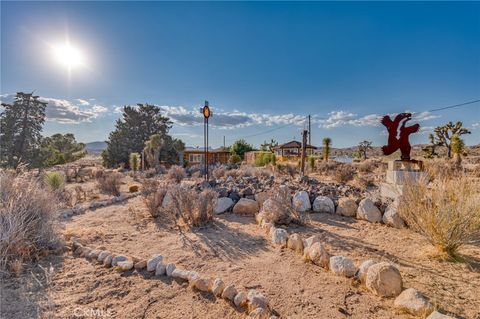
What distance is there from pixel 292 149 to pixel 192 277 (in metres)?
27.0

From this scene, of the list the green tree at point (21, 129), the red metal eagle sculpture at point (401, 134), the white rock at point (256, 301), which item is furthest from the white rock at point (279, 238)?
the green tree at point (21, 129)

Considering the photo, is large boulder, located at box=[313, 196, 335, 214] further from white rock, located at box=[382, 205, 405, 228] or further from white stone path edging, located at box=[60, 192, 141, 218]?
white stone path edging, located at box=[60, 192, 141, 218]

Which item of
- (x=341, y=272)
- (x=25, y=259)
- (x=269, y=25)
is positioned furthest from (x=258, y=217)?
(x=269, y=25)

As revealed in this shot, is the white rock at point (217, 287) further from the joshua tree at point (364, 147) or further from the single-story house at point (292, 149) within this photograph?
the joshua tree at point (364, 147)

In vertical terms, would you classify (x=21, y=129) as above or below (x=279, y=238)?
above

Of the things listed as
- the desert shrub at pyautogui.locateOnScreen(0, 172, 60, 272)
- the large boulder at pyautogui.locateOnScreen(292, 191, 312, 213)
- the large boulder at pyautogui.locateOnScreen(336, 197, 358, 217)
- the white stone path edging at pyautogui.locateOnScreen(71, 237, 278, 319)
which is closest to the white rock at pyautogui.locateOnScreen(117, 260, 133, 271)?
the white stone path edging at pyautogui.locateOnScreen(71, 237, 278, 319)

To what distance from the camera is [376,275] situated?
2.14m

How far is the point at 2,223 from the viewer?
2.69 m

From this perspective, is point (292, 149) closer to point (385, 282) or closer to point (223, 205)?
point (223, 205)

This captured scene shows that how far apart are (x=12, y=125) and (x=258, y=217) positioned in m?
15.1

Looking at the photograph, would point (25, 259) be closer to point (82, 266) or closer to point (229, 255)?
point (82, 266)

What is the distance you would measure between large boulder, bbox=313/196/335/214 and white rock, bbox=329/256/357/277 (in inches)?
99.4

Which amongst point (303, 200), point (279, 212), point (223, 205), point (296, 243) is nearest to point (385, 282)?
point (296, 243)

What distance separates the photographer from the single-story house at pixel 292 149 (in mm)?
24906
